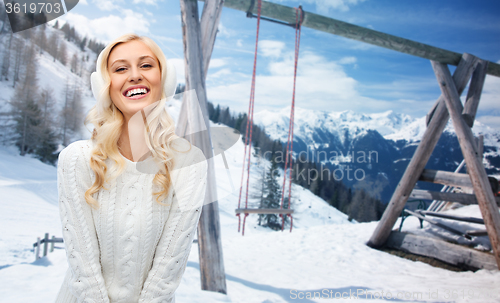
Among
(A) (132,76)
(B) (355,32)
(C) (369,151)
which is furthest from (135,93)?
(C) (369,151)

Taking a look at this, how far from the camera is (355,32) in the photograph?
10.7 feet

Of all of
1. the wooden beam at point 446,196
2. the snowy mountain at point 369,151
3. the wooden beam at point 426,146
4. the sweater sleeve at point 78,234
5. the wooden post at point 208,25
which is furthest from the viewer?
the snowy mountain at point 369,151

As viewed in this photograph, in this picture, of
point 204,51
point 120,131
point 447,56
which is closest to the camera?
point 120,131


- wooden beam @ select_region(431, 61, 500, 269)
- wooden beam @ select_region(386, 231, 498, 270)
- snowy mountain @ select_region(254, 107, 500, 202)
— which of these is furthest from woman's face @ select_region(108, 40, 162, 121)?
snowy mountain @ select_region(254, 107, 500, 202)

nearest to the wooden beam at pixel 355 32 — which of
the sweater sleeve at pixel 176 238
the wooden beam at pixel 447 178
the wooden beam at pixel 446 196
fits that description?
the wooden beam at pixel 447 178

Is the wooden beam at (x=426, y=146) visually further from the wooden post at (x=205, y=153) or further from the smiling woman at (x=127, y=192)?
the smiling woman at (x=127, y=192)

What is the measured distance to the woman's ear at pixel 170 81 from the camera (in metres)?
1.01

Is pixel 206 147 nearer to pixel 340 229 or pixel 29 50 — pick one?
pixel 340 229

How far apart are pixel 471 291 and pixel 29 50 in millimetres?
42054

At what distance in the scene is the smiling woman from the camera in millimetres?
896

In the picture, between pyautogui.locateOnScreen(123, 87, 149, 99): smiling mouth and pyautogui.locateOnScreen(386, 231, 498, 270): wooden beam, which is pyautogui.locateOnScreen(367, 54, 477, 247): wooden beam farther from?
pyautogui.locateOnScreen(123, 87, 149, 99): smiling mouth

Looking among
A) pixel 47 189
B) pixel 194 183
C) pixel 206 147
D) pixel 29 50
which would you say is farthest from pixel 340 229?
pixel 29 50

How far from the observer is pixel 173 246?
928mm

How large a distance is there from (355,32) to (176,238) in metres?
3.12
